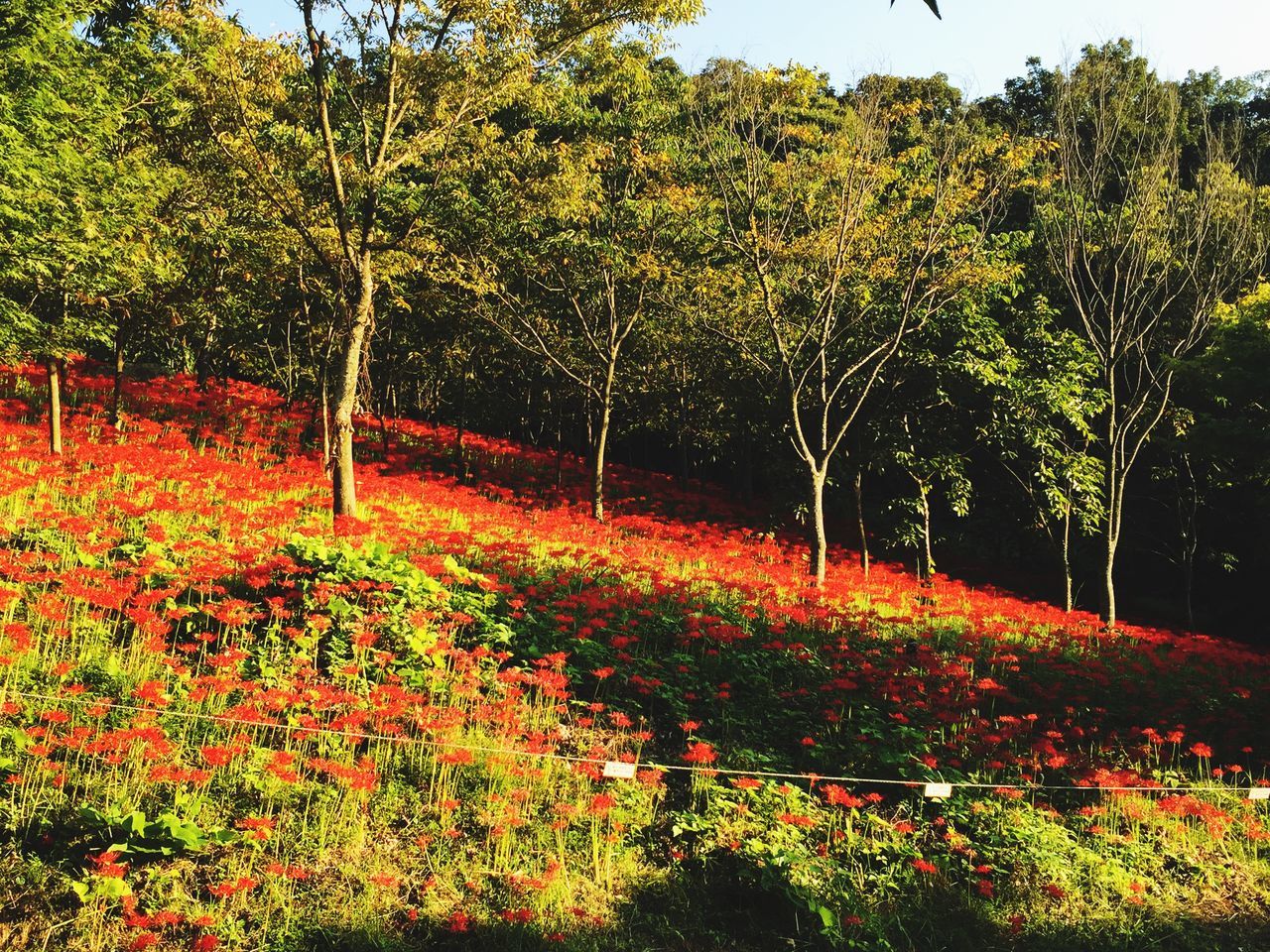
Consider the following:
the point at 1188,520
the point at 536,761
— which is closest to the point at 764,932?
the point at 536,761

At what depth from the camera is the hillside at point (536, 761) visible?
4.62 m

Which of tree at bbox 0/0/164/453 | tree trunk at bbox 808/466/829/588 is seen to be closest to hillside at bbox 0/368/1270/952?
tree at bbox 0/0/164/453

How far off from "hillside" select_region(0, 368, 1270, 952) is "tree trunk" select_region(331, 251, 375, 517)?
783mm

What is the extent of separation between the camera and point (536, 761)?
617cm

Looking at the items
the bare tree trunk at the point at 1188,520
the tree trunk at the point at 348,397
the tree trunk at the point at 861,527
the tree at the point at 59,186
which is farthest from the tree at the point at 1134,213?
the tree at the point at 59,186

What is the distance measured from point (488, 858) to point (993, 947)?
3281mm

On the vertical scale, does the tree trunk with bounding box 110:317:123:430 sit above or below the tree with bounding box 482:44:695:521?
below

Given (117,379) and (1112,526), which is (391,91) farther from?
(1112,526)

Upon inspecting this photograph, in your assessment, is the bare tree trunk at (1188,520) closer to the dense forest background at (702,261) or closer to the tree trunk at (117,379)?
the dense forest background at (702,261)

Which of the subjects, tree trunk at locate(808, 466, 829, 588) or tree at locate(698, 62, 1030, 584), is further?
tree trunk at locate(808, 466, 829, 588)

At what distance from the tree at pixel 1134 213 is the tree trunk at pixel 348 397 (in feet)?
40.8

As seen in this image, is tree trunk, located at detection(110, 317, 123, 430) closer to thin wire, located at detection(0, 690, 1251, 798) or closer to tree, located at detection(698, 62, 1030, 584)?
tree, located at detection(698, 62, 1030, 584)

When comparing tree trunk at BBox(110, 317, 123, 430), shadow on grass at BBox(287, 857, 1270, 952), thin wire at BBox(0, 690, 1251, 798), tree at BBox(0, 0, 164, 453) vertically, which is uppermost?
tree at BBox(0, 0, 164, 453)

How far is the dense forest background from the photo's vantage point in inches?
470
